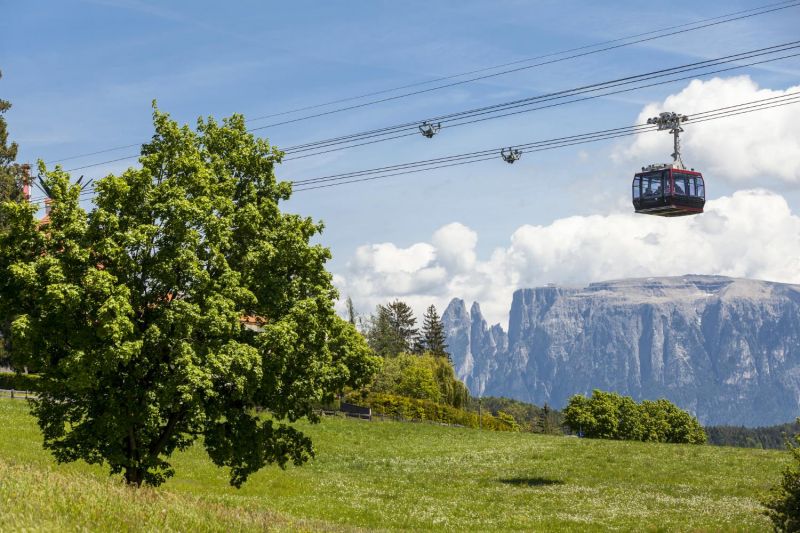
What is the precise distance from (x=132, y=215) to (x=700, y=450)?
56.5 meters

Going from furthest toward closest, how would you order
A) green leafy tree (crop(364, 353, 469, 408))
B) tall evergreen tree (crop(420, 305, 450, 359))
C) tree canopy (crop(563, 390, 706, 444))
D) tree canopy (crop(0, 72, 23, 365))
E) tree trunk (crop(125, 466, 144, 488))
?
tall evergreen tree (crop(420, 305, 450, 359)) → green leafy tree (crop(364, 353, 469, 408)) → tree canopy (crop(563, 390, 706, 444)) → tree canopy (crop(0, 72, 23, 365)) → tree trunk (crop(125, 466, 144, 488))

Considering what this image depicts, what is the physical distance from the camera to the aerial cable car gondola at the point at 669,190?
51469mm

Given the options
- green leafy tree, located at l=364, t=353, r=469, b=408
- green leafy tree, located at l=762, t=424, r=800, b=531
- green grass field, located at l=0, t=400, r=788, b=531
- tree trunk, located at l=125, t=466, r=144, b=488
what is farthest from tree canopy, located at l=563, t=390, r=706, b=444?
tree trunk, located at l=125, t=466, r=144, b=488

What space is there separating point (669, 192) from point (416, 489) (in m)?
23.4

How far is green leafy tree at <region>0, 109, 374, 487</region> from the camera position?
28.7 m

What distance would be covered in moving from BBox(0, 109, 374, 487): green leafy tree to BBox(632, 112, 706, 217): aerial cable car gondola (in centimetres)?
2554

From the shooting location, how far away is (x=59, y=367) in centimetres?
2875

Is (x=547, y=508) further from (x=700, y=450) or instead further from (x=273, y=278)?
(x=700, y=450)

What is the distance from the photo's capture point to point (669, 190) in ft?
168

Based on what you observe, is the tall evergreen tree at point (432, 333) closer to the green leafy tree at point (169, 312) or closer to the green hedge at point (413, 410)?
the green hedge at point (413, 410)

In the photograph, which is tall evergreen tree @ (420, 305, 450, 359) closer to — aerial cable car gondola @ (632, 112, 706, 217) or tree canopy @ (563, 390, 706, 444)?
tree canopy @ (563, 390, 706, 444)

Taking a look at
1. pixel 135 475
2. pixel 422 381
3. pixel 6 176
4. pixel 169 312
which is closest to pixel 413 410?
pixel 422 381

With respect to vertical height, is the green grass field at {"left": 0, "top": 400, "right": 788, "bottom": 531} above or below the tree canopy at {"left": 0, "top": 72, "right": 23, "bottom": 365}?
below

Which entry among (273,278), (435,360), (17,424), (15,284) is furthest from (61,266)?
(435,360)
